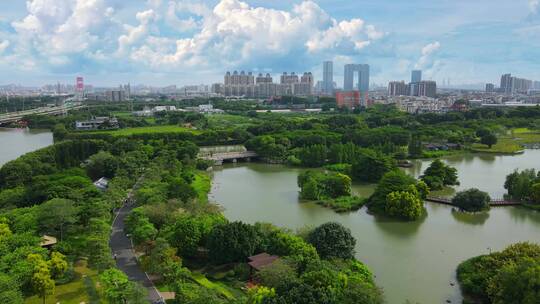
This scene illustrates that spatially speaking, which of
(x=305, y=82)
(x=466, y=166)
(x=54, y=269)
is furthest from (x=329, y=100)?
(x=54, y=269)

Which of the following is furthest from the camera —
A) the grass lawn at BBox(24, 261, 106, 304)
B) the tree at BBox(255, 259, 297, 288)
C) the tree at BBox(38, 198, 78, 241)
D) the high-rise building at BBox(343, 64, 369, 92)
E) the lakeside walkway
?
the high-rise building at BBox(343, 64, 369, 92)

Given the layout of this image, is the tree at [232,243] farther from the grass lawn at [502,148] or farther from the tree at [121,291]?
the grass lawn at [502,148]

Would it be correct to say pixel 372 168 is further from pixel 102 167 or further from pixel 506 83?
pixel 506 83

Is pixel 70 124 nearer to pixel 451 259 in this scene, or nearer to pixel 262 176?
pixel 262 176

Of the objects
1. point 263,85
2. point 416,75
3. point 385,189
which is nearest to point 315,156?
point 385,189

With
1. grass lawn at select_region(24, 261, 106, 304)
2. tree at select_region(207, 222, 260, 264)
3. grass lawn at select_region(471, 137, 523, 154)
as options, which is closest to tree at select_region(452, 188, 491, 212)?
tree at select_region(207, 222, 260, 264)

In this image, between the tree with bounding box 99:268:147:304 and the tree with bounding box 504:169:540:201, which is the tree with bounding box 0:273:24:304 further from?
the tree with bounding box 504:169:540:201
